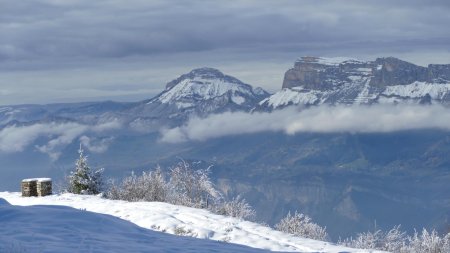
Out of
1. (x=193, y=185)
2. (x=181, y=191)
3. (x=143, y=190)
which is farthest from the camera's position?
(x=181, y=191)

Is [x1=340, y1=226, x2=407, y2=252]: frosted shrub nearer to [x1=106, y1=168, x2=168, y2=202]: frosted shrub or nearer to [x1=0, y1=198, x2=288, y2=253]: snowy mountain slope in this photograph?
[x1=106, y1=168, x2=168, y2=202]: frosted shrub

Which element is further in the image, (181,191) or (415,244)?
(181,191)

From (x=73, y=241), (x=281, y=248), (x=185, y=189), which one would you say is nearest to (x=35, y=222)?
(x=73, y=241)

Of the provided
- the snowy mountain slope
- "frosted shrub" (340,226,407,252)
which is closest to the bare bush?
"frosted shrub" (340,226,407,252)

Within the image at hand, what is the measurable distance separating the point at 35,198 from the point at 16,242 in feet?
46.1

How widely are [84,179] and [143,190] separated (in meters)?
6.48

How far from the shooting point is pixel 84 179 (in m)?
45.8

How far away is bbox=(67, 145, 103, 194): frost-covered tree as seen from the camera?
45.1m

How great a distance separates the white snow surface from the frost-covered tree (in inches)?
620

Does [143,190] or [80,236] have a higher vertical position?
[80,236]

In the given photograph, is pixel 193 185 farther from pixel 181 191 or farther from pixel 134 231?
pixel 134 231

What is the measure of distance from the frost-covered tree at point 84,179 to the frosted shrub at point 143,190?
7.59 feet

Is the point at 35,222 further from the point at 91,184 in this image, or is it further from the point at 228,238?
the point at 91,184

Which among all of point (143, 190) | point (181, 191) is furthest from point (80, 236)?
point (181, 191)
